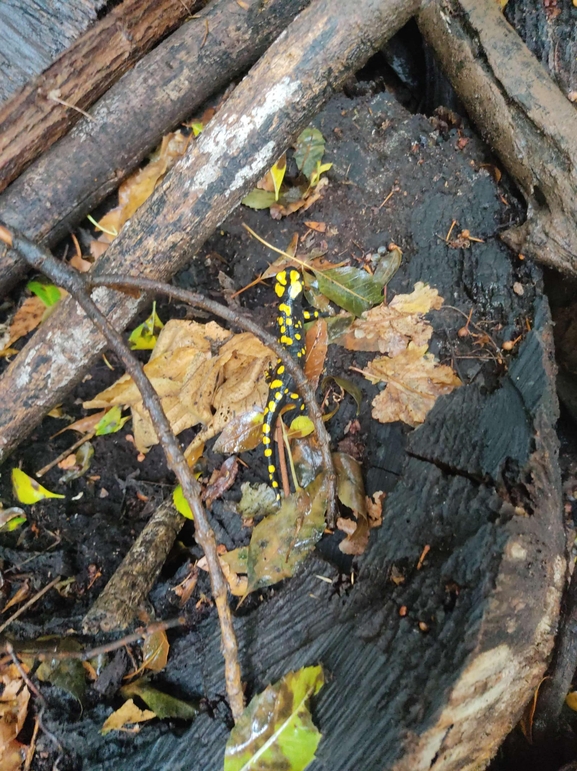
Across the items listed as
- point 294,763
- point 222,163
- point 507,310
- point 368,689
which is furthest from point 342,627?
point 222,163

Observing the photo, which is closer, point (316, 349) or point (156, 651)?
point (156, 651)

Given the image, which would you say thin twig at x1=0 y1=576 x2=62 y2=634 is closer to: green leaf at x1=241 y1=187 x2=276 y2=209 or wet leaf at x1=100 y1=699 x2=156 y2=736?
wet leaf at x1=100 y1=699 x2=156 y2=736

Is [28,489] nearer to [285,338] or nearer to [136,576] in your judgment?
[136,576]

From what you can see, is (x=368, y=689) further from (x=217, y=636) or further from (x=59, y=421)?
(x=59, y=421)

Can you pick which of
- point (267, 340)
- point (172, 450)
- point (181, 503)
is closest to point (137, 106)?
point (267, 340)

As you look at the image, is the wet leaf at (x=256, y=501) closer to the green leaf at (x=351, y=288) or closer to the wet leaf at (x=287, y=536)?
the wet leaf at (x=287, y=536)
